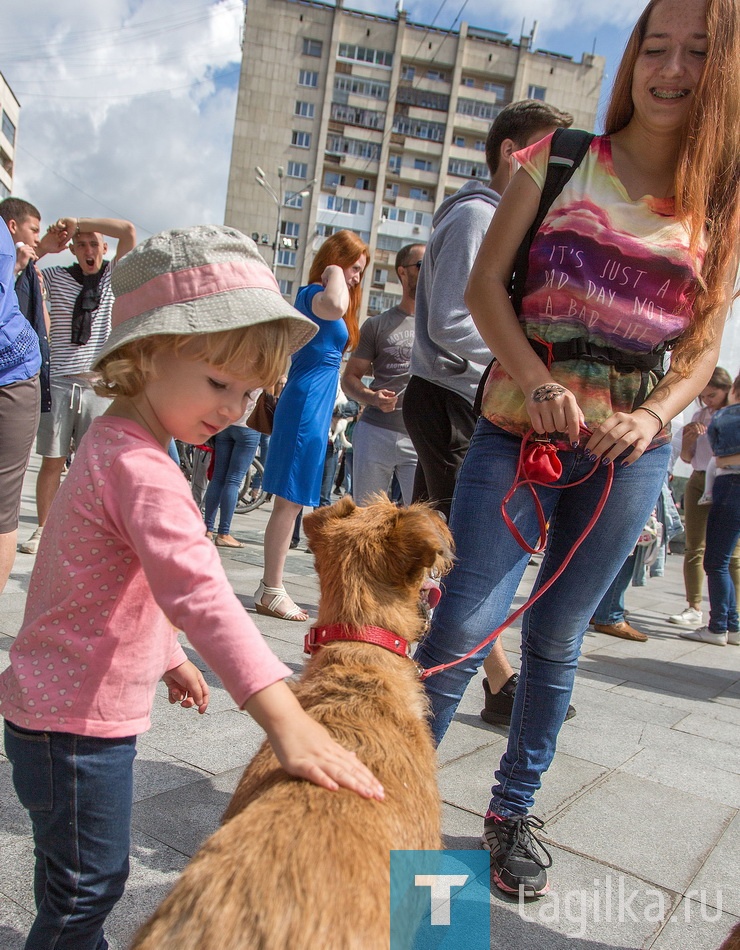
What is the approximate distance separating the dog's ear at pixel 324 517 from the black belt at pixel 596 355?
2.55 feet

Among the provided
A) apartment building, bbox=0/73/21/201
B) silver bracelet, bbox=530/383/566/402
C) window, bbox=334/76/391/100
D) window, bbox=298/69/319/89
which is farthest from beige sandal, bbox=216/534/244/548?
apartment building, bbox=0/73/21/201

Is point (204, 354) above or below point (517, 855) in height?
above

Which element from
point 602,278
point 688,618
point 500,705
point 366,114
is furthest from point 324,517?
point 366,114

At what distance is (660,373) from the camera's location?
2369 mm

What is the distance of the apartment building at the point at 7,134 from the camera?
65.4 m

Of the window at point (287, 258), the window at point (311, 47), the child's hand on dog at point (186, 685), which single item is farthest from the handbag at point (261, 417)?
the window at point (311, 47)

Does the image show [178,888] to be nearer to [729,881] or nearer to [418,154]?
[729,881]

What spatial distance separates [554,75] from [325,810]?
252ft

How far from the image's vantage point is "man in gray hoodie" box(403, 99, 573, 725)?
3.15 m

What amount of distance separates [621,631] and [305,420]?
12.1ft

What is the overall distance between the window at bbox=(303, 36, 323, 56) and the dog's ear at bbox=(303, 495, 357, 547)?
71.0 metres

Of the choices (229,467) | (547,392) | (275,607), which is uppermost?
(547,392)

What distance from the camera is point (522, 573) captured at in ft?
7.38

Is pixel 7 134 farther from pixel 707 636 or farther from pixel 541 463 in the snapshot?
pixel 541 463
